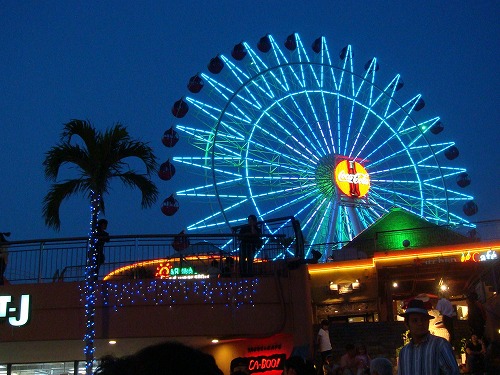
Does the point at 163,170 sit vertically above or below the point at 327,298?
above

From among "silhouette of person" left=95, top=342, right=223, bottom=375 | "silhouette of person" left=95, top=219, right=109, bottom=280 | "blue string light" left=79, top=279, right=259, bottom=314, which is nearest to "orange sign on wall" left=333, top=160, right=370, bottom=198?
"blue string light" left=79, top=279, right=259, bottom=314

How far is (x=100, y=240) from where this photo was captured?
1386 cm

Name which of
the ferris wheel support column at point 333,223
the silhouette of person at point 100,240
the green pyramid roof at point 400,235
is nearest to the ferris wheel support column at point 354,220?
the ferris wheel support column at point 333,223

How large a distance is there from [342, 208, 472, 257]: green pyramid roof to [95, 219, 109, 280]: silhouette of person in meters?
13.2

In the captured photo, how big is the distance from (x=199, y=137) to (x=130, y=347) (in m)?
11.9

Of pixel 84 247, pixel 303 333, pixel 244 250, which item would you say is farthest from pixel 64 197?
pixel 303 333

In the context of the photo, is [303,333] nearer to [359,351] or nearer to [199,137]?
[359,351]

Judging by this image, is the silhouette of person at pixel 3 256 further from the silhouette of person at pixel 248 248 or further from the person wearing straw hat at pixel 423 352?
the person wearing straw hat at pixel 423 352

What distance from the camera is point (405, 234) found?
2634 cm

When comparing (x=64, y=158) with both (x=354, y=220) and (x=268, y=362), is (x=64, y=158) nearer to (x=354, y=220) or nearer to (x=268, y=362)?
(x=268, y=362)

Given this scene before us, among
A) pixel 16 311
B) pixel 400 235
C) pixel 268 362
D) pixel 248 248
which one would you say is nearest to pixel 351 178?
pixel 400 235

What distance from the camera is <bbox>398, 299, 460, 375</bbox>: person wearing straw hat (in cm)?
501

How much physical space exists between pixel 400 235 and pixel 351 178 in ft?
9.88

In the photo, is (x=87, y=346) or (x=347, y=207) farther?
(x=347, y=207)
